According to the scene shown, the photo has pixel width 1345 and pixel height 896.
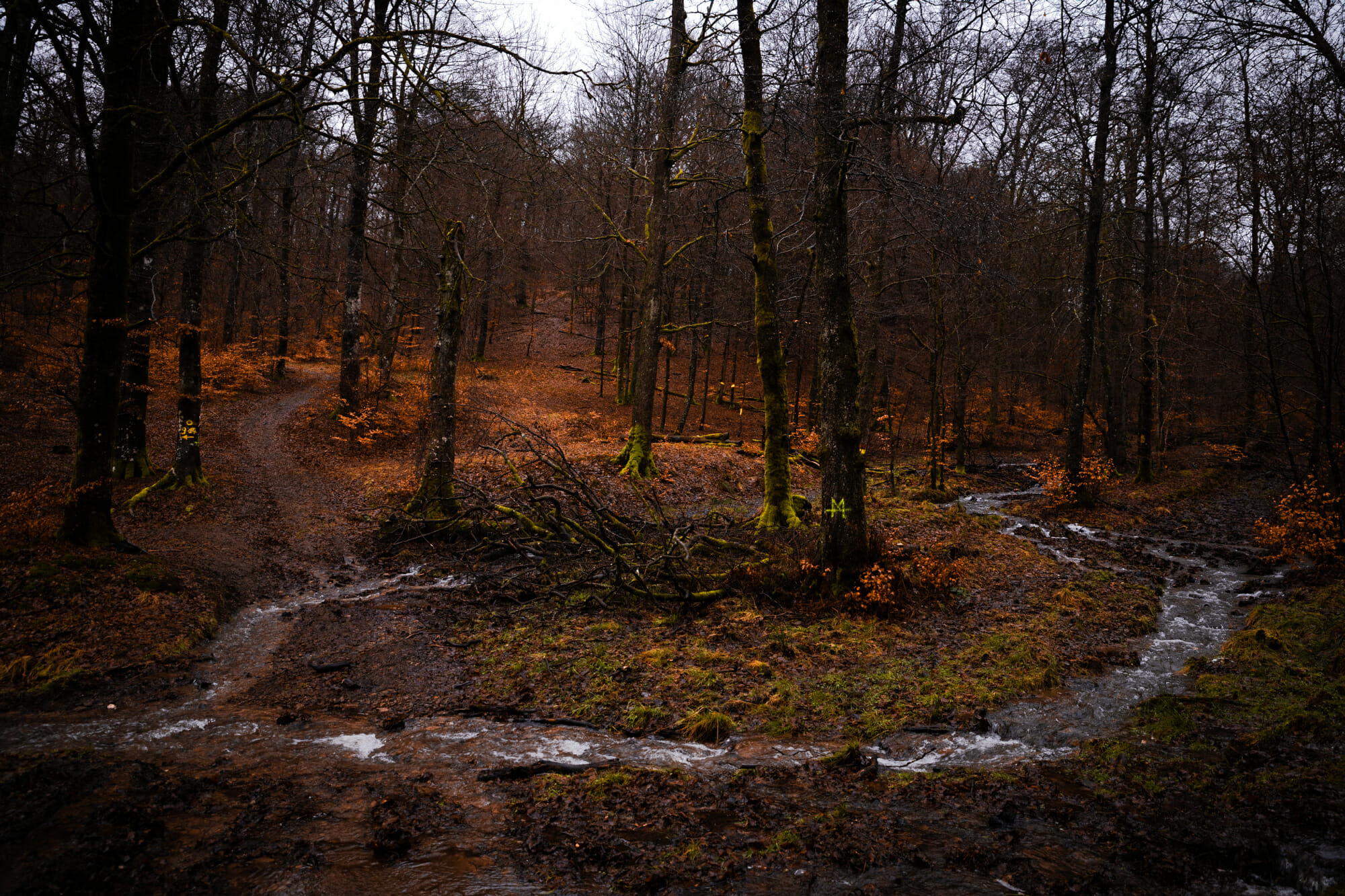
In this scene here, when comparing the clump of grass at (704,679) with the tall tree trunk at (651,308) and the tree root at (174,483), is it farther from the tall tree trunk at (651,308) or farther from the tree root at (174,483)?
the tree root at (174,483)

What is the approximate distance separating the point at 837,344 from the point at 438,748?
646 cm

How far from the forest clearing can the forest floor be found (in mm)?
45

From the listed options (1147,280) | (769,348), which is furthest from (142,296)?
(1147,280)

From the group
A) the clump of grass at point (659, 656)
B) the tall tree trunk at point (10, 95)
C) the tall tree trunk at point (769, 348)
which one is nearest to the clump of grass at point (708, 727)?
the clump of grass at point (659, 656)

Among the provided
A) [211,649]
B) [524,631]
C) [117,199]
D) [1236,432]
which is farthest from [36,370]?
[1236,432]

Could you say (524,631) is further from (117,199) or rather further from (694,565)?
(117,199)

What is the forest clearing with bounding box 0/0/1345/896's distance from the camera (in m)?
3.85

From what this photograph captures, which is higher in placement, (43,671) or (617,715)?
(43,671)

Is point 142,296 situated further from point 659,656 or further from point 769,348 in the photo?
point 659,656

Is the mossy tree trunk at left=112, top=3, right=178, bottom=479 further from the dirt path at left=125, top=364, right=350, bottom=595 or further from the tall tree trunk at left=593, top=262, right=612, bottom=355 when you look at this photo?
the tall tree trunk at left=593, top=262, right=612, bottom=355

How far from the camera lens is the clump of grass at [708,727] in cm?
549

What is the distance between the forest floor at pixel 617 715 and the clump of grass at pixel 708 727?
0.03 metres

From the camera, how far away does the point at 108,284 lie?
306 inches

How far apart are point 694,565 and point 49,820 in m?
7.38
